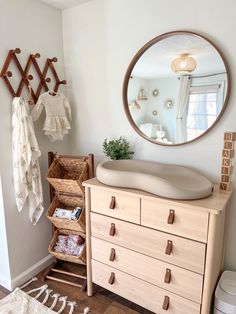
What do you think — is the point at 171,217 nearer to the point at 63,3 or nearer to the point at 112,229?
the point at 112,229

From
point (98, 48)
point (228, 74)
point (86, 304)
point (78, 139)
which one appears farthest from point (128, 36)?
point (86, 304)

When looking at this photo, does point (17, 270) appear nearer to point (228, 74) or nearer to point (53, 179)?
point (53, 179)

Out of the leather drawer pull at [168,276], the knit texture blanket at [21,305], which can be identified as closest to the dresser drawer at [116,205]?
the leather drawer pull at [168,276]

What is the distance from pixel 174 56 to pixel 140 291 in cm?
166

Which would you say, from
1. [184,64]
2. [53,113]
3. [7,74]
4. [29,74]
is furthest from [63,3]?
[184,64]

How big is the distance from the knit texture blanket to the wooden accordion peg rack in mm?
1568

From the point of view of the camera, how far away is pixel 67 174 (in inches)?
83.7

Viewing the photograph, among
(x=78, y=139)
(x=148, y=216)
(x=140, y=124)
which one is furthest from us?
(x=78, y=139)

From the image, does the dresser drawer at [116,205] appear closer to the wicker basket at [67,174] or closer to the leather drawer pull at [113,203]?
the leather drawer pull at [113,203]

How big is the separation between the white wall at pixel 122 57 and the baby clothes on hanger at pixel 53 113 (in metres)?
0.22

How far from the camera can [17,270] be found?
1.96 meters

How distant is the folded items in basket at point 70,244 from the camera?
1971 mm

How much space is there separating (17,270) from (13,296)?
0.19m

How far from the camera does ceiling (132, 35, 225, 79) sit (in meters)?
1.55
